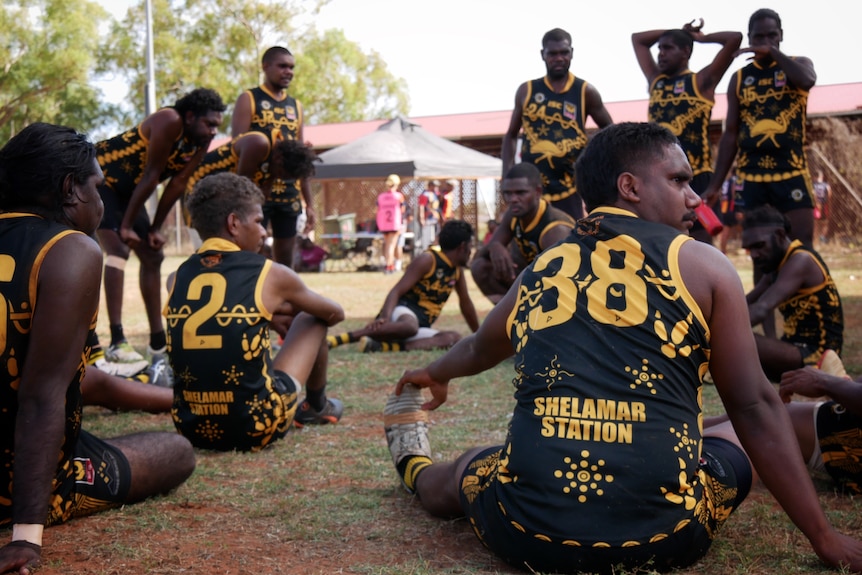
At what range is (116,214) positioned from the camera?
21.9 ft

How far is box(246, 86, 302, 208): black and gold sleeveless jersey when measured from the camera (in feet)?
Answer: 25.3

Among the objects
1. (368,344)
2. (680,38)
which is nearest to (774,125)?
(680,38)

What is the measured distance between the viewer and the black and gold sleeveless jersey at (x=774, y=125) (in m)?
6.73

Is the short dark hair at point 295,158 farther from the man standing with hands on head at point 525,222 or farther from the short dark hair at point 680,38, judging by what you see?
the short dark hair at point 680,38

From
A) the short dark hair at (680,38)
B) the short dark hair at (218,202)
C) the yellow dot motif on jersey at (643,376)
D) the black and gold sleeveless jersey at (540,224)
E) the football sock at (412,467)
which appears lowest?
Answer: the football sock at (412,467)

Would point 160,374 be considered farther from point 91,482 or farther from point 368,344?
point 91,482

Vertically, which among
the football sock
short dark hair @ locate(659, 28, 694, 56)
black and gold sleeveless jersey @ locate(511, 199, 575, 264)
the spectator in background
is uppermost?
short dark hair @ locate(659, 28, 694, 56)

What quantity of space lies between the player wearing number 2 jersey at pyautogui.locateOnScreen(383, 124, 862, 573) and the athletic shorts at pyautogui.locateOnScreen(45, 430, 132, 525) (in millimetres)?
1458

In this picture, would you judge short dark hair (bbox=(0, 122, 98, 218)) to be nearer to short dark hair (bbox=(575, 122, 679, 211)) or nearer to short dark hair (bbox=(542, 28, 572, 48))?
short dark hair (bbox=(575, 122, 679, 211))

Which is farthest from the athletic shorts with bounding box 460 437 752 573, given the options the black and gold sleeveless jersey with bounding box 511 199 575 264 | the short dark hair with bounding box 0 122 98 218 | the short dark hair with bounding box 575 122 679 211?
the black and gold sleeveless jersey with bounding box 511 199 575 264

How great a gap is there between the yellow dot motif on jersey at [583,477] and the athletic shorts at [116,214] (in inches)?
199

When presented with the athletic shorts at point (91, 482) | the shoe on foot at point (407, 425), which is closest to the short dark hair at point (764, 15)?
the shoe on foot at point (407, 425)

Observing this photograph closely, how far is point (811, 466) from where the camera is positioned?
3465 millimetres

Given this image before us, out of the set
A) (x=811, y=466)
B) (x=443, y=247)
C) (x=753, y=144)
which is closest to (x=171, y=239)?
(x=443, y=247)
